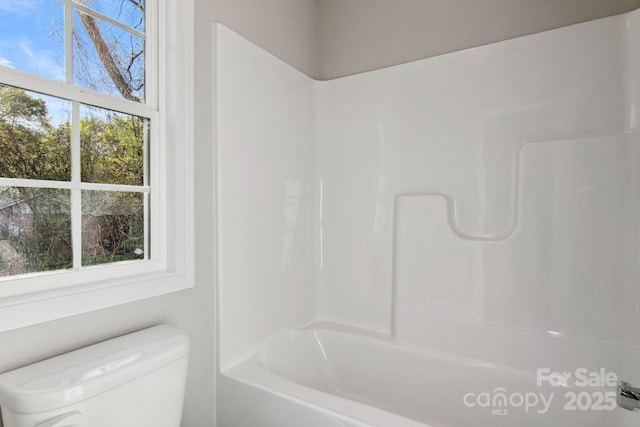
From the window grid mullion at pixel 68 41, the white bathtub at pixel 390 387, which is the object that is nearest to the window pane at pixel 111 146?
the window grid mullion at pixel 68 41

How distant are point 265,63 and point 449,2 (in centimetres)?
102

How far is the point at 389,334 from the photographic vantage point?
1.91m

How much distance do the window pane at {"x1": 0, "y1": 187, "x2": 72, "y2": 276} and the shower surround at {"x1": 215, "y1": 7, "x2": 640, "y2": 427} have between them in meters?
0.56

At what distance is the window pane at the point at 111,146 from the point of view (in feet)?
3.74

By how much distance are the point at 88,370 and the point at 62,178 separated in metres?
0.59

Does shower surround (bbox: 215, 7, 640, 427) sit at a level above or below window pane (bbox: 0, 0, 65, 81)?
below

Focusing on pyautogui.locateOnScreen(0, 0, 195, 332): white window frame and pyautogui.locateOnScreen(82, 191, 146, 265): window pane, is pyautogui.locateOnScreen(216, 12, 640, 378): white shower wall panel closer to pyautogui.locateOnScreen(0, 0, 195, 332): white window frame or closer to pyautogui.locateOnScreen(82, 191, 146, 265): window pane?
pyautogui.locateOnScreen(0, 0, 195, 332): white window frame

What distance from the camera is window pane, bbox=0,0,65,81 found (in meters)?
0.98

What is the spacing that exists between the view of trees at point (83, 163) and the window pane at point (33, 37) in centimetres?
6

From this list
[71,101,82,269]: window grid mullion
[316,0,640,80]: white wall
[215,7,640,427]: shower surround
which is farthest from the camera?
[316,0,640,80]: white wall

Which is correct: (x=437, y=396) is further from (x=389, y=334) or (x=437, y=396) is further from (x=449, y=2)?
(x=449, y=2)

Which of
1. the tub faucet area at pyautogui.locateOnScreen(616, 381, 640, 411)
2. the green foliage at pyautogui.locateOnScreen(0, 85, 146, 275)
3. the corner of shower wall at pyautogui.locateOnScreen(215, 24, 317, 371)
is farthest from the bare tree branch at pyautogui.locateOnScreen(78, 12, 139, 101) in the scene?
the tub faucet area at pyautogui.locateOnScreen(616, 381, 640, 411)

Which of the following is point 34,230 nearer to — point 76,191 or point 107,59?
point 76,191

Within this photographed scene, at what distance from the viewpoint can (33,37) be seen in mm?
1028
